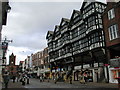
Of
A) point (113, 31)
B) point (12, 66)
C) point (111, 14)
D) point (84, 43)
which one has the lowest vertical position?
point (12, 66)

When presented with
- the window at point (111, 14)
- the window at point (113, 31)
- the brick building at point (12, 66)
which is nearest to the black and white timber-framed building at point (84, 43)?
the window at point (113, 31)

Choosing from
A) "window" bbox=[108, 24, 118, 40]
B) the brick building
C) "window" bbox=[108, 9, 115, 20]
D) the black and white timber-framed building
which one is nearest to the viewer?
"window" bbox=[108, 24, 118, 40]

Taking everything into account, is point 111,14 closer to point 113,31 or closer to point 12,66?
point 113,31

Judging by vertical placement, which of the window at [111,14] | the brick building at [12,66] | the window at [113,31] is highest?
the window at [111,14]

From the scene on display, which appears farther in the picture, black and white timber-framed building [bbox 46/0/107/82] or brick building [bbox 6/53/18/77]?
brick building [bbox 6/53/18/77]

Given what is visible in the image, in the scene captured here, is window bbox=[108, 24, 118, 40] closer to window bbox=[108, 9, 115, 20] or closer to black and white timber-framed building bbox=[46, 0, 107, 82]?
window bbox=[108, 9, 115, 20]

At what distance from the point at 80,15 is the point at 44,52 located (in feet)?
95.3

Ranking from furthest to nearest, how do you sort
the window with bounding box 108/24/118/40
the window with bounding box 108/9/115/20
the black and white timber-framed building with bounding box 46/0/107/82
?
the black and white timber-framed building with bounding box 46/0/107/82 < the window with bounding box 108/9/115/20 < the window with bounding box 108/24/118/40

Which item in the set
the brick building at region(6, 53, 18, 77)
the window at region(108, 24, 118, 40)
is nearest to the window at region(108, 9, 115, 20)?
the window at region(108, 24, 118, 40)

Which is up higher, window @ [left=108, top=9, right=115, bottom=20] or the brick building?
window @ [left=108, top=9, right=115, bottom=20]

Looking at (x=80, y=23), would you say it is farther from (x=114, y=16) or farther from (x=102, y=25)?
(x=114, y=16)

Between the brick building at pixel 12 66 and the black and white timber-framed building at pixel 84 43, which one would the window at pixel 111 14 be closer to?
the black and white timber-framed building at pixel 84 43

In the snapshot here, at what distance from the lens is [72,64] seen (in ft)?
123

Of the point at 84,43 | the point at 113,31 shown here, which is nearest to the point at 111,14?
the point at 113,31
